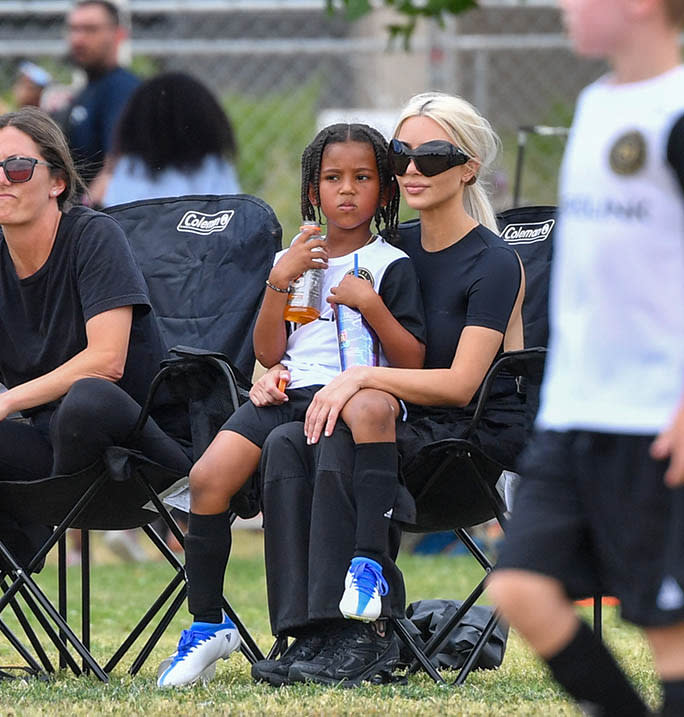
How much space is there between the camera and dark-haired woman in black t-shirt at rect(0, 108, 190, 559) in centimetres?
353

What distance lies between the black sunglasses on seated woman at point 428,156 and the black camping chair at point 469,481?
277mm

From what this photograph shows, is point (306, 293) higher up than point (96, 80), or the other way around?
point (96, 80)

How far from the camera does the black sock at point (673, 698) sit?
210 cm

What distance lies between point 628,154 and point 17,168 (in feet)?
6.64

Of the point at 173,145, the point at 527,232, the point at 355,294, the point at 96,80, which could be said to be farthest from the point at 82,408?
the point at 96,80

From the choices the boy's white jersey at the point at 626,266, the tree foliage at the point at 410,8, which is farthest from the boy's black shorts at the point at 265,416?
the tree foliage at the point at 410,8

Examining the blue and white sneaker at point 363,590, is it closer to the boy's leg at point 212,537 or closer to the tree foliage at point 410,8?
the boy's leg at point 212,537

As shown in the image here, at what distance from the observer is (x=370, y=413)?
3207 millimetres

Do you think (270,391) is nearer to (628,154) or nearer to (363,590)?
(363,590)

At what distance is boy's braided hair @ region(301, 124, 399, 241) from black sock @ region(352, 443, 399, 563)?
0.70 metres

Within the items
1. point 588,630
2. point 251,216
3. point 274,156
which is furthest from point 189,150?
point 588,630

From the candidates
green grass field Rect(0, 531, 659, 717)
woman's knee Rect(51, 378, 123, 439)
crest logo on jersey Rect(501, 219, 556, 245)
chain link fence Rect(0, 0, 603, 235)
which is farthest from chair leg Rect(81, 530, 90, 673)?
chain link fence Rect(0, 0, 603, 235)

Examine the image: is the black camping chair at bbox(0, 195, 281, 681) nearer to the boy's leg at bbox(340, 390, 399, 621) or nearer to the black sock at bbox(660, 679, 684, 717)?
the boy's leg at bbox(340, 390, 399, 621)

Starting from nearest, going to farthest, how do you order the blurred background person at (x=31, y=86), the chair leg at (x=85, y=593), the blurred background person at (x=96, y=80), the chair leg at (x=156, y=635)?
the chair leg at (x=156, y=635), the chair leg at (x=85, y=593), the blurred background person at (x=96, y=80), the blurred background person at (x=31, y=86)
